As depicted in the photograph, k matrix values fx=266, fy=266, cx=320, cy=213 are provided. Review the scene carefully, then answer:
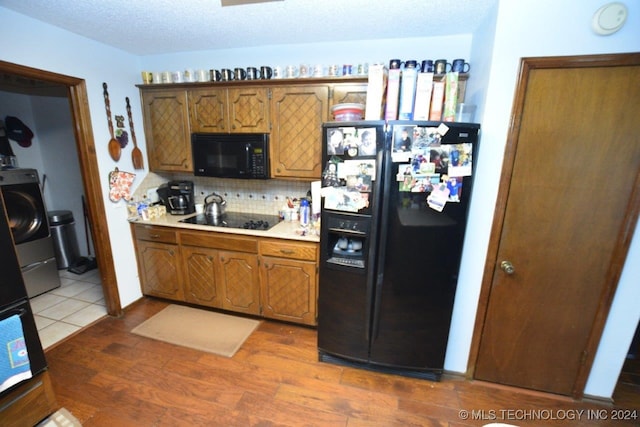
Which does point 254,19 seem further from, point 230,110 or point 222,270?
point 222,270

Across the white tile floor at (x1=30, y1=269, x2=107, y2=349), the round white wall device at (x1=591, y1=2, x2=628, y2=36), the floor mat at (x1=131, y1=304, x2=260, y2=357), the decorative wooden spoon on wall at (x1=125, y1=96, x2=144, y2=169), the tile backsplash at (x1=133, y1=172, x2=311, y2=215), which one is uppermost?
the round white wall device at (x1=591, y1=2, x2=628, y2=36)

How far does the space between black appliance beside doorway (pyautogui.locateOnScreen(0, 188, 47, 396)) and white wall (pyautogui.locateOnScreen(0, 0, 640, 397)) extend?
1087mm

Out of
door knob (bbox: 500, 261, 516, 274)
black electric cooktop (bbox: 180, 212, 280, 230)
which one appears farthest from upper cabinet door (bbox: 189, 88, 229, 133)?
door knob (bbox: 500, 261, 516, 274)

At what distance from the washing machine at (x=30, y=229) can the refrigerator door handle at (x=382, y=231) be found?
335cm

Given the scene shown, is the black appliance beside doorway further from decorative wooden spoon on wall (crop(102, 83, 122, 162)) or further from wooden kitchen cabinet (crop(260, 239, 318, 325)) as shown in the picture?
wooden kitchen cabinet (crop(260, 239, 318, 325))

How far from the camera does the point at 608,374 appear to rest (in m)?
1.65

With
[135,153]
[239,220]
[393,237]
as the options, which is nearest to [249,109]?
[239,220]

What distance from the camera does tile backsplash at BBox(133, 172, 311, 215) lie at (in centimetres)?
262

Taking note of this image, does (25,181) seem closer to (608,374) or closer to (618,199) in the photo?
(618,199)

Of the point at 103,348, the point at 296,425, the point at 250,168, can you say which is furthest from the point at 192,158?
the point at 296,425

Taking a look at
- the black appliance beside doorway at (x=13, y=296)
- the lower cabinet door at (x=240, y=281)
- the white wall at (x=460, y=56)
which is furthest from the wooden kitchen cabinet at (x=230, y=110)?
the black appliance beside doorway at (x=13, y=296)

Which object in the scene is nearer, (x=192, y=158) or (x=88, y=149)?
(x=88, y=149)

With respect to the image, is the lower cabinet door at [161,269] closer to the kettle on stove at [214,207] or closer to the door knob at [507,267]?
the kettle on stove at [214,207]

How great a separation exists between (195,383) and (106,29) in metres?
2.59
